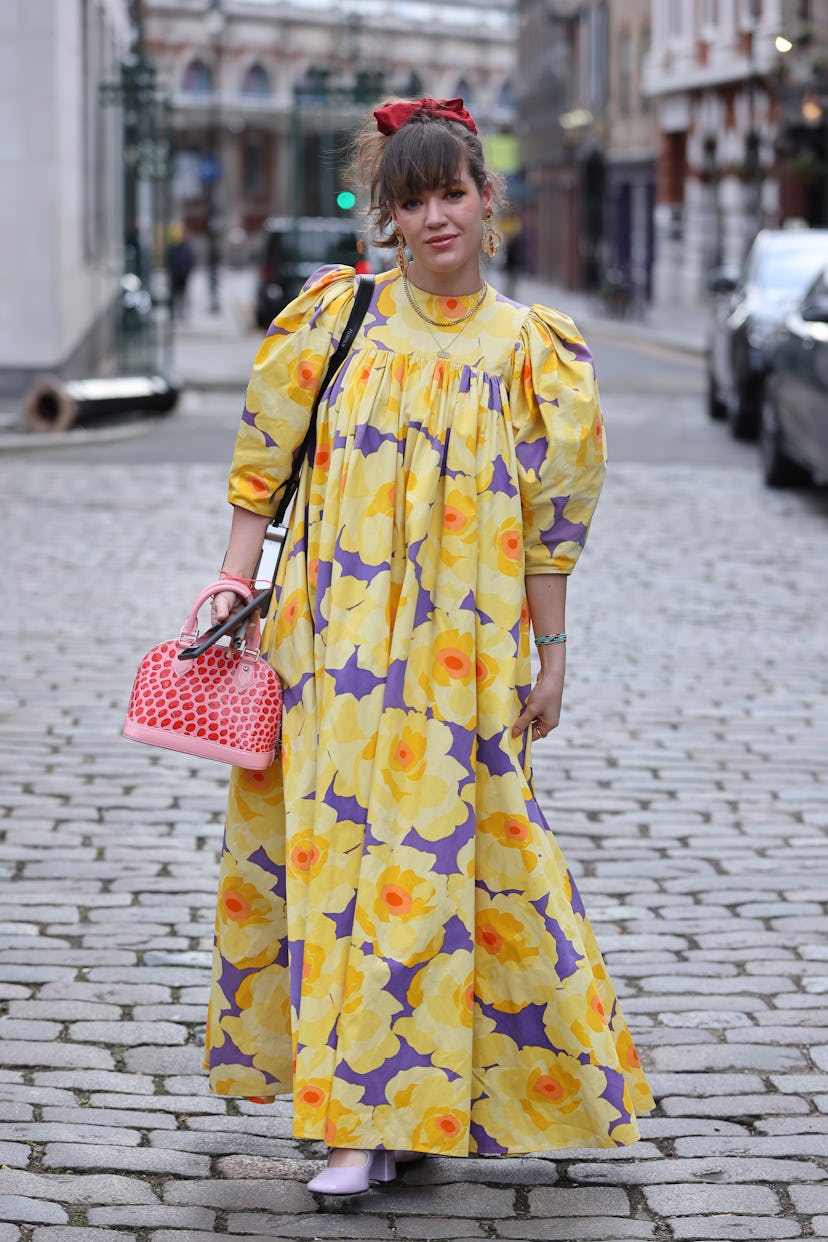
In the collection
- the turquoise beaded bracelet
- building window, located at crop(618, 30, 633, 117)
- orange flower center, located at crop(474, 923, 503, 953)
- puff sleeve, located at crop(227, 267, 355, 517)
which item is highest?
building window, located at crop(618, 30, 633, 117)

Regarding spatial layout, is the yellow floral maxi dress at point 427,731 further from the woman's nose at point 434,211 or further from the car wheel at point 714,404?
the car wheel at point 714,404

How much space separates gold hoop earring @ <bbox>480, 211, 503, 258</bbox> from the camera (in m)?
3.56

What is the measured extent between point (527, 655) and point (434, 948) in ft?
1.65

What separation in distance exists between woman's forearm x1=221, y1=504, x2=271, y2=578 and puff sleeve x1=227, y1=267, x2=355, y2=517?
43 mm

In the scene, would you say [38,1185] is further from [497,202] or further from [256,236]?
[256,236]

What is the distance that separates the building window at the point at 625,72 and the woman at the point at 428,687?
54058mm

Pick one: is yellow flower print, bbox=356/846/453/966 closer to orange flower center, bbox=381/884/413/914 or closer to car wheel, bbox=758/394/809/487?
orange flower center, bbox=381/884/413/914

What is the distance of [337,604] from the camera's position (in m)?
3.42

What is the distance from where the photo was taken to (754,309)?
16.4 meters

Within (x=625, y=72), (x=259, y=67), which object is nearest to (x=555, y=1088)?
(x=625, y=72)

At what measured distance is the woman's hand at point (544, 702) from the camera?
3.48 metres

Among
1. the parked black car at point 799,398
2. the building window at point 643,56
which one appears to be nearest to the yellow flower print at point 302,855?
the parked black car at point 799,398

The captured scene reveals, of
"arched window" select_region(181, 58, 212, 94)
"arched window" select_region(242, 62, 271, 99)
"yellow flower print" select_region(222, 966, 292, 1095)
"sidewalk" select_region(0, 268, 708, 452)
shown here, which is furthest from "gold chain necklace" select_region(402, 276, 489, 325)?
"arched window" select_region(242, 62, 271, 99)

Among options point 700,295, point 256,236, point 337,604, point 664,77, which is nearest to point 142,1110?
point 337,604
